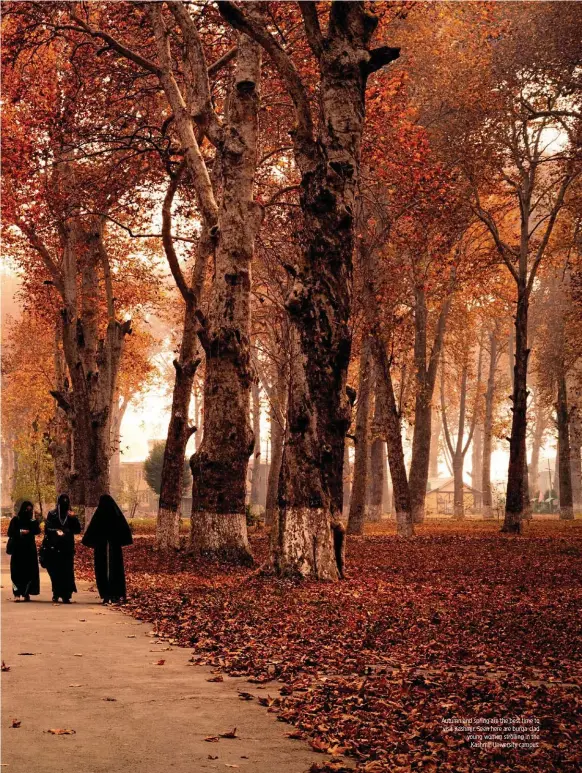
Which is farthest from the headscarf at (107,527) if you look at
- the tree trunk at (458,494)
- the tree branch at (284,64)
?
the tree trunk at (458,494)

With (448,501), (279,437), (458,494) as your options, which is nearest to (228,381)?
(279,437)

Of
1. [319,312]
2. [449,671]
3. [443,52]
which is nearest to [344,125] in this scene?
[319,312]

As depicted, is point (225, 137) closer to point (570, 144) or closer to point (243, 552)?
point (243, 552)

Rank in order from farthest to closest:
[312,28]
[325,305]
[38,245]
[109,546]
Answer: [38,245]
[312,28]
[325,305]
[109,546]

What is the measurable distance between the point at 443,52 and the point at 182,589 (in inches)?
920

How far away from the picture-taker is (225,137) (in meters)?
20.0

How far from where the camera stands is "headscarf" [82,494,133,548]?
49.1 ft

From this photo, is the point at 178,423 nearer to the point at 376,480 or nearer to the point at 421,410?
the point at 421,410

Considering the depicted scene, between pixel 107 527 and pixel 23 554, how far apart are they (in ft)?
4.41

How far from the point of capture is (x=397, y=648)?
9875 millimetres

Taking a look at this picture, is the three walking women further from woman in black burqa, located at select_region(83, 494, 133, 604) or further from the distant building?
the distant building

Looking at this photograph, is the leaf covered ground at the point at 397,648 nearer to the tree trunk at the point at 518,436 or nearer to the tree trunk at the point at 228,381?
the tree trunk at the point at 228,381

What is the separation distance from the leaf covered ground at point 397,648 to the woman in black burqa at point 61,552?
1.05m

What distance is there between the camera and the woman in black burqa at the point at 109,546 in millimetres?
14750
